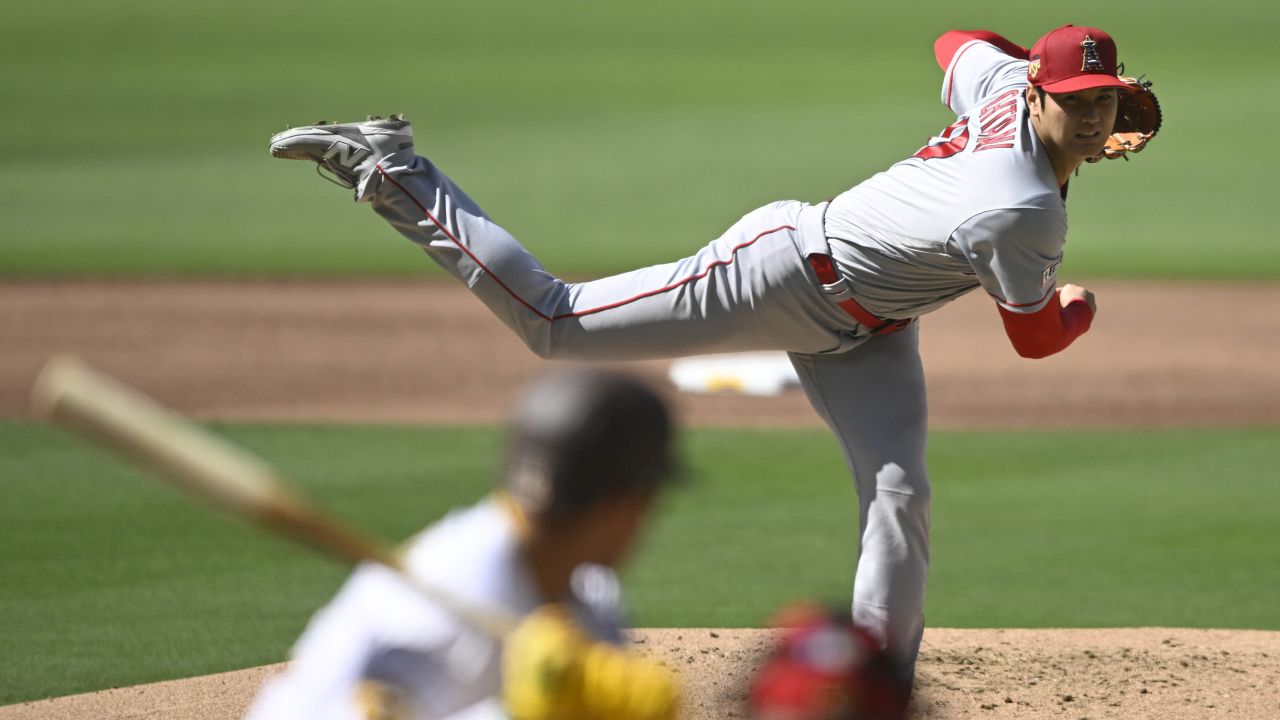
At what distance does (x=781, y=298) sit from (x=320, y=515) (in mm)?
2187

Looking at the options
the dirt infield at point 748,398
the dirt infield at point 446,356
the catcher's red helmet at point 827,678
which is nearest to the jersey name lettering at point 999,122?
the dirt infield at point 748,398

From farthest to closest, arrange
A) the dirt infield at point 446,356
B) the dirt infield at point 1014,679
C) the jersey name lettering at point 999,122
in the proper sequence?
the dirt infield at point 446,356 → the dirt infield at point 1014,679 → the jersey name lettering at point 999,122

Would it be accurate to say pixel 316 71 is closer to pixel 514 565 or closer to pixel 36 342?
pixel 36 342

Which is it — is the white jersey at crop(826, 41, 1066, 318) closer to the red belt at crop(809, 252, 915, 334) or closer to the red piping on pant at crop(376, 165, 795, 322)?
the red belt at crop(809, 252, 915, 334)

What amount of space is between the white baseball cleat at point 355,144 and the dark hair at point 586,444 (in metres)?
2.37

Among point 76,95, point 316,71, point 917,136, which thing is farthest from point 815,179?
point 76,95

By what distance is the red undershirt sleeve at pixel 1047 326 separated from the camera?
402 centimetres

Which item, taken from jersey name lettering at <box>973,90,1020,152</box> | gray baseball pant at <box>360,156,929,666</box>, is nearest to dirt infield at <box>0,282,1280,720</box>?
gray baseball pant at <box>360,156,929,666</box>

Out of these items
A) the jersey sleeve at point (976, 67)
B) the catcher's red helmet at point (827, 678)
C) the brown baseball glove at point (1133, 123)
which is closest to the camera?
the catcher's red helmet at point (827, 678)

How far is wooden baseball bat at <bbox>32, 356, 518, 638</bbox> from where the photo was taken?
1.88m

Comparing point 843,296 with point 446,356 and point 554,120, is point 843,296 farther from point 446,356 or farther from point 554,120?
point 554,120

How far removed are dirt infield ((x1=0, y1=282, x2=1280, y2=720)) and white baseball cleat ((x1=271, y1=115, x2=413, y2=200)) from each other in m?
1.74

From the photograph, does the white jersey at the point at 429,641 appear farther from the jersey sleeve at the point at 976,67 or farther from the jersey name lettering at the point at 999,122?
the jersey sleeve at the point at 976,67

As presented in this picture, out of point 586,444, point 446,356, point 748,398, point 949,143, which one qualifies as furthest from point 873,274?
point 446,356
